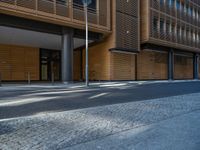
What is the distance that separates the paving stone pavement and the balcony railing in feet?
36.3

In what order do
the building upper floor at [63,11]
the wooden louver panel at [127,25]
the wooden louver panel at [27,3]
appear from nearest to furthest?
the building upper floor at [63,11], the wooden louver panel at [27,3], the wooden louver panel at [127,25]

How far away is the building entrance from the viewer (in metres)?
24.9

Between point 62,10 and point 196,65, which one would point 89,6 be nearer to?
point 62,10

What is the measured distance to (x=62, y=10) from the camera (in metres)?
16.9

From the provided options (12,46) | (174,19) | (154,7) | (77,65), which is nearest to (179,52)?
(174,19)

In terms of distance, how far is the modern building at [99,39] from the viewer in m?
16.4

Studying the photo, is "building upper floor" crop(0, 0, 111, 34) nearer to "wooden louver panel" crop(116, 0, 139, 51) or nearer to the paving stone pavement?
"wooden louver panel" crop(116, 0, 139, 51)

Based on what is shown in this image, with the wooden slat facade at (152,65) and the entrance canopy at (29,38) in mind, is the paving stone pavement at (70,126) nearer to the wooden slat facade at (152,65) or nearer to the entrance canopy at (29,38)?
the entrance canopy at (29,38)

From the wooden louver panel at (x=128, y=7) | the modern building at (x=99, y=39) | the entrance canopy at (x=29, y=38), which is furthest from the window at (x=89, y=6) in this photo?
the entrance canopy at (x=29, y=38)

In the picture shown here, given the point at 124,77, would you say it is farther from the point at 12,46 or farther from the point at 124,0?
the point at 12,46

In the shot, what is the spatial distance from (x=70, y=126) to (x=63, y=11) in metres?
13.8

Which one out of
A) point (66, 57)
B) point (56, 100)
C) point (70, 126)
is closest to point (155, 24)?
point (66, 57)

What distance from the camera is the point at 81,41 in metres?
22.2

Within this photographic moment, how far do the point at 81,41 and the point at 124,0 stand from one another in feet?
19.1
